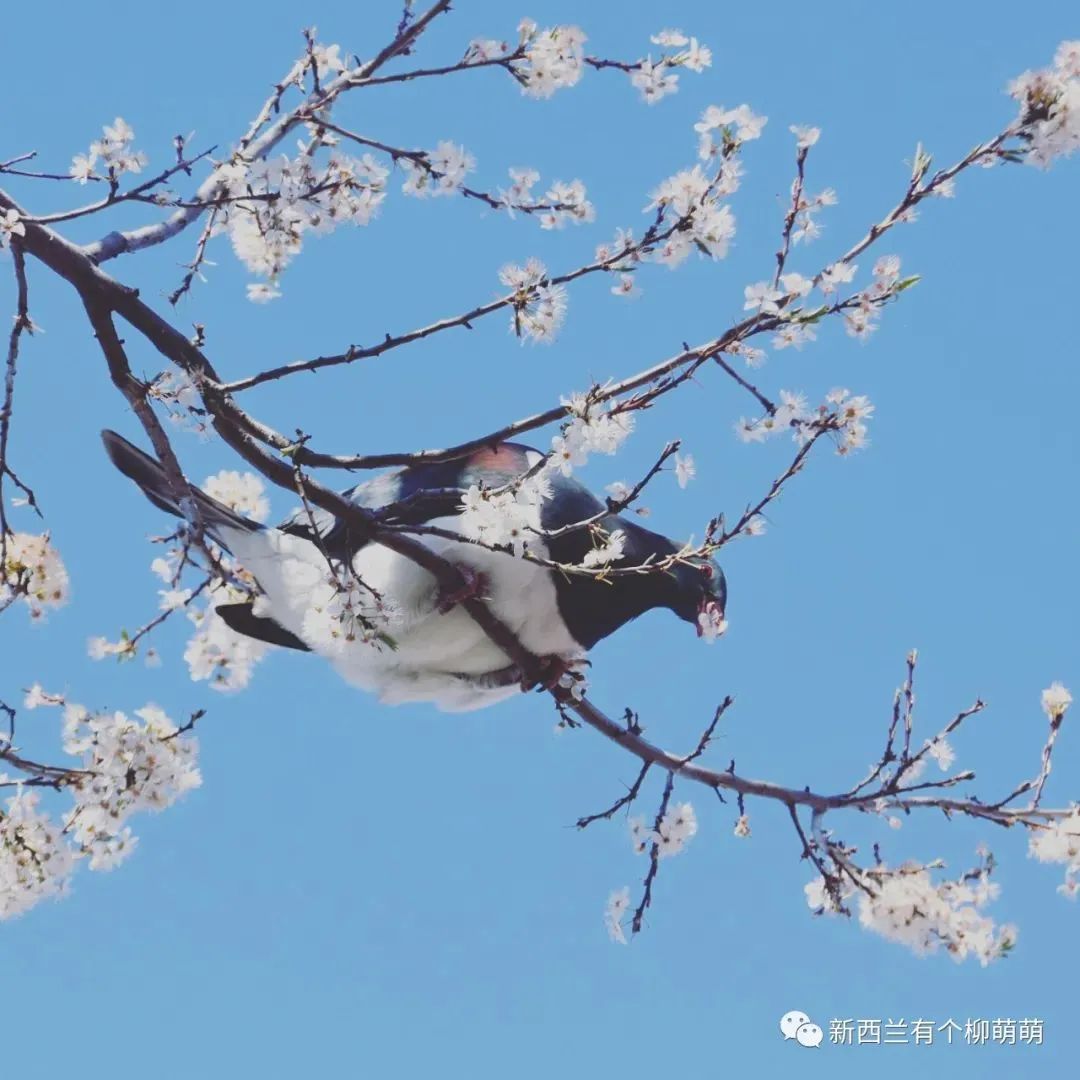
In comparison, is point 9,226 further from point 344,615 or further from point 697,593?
point 697,593

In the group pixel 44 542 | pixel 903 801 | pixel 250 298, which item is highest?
pixel 250 298

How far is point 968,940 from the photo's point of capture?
3408mm

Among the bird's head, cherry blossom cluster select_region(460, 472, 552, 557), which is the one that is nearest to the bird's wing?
the bird's head

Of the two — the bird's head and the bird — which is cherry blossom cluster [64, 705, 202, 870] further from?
the bird's head

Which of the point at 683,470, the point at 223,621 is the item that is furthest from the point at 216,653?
the point at 683,470

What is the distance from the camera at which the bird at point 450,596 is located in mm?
3746

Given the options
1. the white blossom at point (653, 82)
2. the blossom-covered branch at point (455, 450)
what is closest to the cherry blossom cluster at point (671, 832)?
the blossom-covered branch at point (455, 450)

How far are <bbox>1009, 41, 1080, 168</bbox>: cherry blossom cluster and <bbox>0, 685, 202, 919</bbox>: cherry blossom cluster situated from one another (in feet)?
8.15

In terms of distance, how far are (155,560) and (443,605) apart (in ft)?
2.65

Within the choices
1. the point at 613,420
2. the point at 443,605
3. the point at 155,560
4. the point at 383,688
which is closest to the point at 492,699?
the point at 383,688

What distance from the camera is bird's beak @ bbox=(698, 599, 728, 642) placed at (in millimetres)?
3928

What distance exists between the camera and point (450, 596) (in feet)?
12.2

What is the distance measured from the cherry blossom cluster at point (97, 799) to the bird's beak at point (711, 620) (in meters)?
1.48

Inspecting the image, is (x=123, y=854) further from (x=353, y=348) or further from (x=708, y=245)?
(x=708, y=245)
